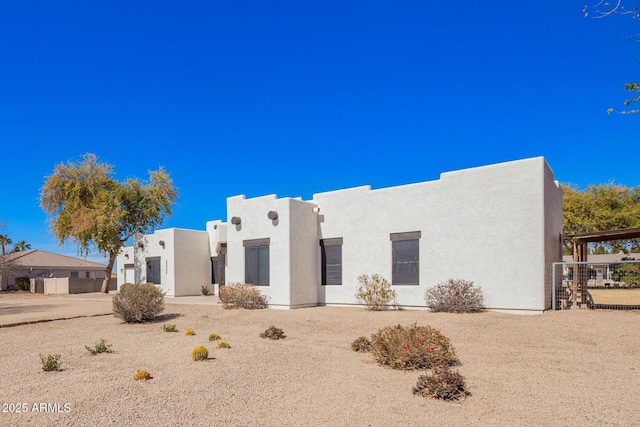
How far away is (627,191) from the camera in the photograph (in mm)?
35281

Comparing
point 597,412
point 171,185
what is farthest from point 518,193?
point 171,185

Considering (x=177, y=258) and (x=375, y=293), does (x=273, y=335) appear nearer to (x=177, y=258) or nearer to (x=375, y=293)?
(x=375, y=293)

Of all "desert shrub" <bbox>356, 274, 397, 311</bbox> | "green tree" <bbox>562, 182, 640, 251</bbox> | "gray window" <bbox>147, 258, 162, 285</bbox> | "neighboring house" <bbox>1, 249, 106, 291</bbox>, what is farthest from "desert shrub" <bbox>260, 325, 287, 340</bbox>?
"neighboring house" <bbox>1, 249, 106, 291</bbox>

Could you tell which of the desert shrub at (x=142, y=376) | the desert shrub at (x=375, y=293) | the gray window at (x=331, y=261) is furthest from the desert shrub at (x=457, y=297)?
the desert shrub at (x=142, y=376)

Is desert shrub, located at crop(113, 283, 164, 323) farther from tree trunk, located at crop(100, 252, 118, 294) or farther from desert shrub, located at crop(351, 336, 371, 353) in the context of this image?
tree trunk, located at crop(100, 252, 118, 294)

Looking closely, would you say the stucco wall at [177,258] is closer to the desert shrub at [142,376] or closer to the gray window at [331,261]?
the gray window at [331,261]

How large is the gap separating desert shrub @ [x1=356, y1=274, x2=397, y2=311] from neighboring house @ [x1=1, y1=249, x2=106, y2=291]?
38297 millimetres

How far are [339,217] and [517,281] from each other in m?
7.30

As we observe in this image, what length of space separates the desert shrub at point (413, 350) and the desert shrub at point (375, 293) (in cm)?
807

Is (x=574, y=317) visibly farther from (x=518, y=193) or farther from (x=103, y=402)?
(x=103, y=402)

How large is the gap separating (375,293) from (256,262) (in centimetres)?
519

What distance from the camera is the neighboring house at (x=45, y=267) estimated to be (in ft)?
136

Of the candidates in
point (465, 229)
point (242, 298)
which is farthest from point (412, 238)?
point (242, 298)

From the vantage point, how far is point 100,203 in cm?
2755
